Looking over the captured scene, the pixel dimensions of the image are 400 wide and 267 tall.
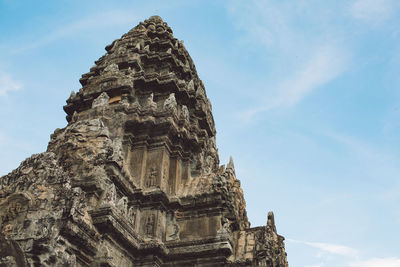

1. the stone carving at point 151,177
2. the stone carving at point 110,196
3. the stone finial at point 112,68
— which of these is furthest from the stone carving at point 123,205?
the stone finial at point 112,68

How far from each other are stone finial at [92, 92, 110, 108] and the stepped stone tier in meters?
0.08

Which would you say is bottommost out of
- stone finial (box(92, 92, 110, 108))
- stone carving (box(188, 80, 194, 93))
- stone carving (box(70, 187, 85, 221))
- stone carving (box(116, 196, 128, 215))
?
stone carving (box(70, 187, 85, 221))

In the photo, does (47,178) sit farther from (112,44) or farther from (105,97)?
(112,44)

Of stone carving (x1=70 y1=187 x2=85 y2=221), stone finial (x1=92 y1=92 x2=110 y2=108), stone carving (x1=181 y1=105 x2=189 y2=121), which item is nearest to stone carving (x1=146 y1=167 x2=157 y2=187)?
stone carving (x1=181 y1=105 x2=189 y2=121)

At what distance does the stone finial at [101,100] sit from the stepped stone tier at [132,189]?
0.08 meters

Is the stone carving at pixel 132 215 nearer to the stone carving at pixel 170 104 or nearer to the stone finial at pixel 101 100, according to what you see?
the stone carving at pixel 170 104

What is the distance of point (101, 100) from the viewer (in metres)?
16.2

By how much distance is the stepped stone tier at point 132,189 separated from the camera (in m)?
9.38

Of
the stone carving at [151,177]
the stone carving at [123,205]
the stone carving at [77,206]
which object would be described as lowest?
the stone carving at [77,206]

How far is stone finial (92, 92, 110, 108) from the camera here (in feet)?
52.7

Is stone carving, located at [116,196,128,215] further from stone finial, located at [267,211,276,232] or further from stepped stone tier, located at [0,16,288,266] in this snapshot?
stone finial, located at [267,211,276,232]

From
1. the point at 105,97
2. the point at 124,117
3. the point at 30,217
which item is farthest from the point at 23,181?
the point at 105,97

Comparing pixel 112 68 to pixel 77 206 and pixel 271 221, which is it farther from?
pixel 77 206

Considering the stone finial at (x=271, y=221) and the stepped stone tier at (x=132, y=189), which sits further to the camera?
the stone finial at (x=271, y=221)
